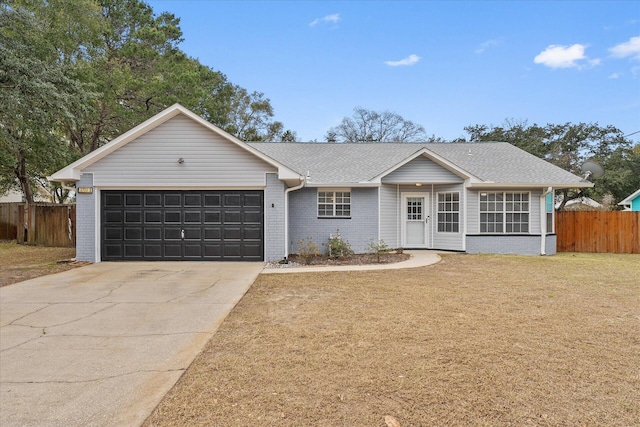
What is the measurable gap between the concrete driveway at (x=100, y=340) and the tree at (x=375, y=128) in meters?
31.8

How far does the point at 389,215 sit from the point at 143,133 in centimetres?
868

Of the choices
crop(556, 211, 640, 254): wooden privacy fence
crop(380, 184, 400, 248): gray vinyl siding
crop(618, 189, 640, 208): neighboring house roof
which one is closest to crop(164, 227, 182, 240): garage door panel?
crop(380, 184, 400, 248): gray vinyl siding

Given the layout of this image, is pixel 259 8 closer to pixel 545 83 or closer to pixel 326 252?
pixel 326 252

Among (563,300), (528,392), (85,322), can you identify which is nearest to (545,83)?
(563,300)

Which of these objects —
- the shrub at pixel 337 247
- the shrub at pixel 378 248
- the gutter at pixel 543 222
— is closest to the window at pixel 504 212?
the gutter at pixel 543 222

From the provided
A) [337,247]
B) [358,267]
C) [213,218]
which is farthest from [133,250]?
[358,267]

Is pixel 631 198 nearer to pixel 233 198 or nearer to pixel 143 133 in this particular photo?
pixel 233 198

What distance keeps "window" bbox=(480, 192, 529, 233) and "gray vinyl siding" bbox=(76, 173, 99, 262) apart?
1299cm

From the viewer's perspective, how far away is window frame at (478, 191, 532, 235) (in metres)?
13.8

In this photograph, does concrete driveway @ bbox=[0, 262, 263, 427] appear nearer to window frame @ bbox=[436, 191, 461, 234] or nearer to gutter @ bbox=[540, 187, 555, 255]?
window frame @ bbox=[436, 191, 461, 234]

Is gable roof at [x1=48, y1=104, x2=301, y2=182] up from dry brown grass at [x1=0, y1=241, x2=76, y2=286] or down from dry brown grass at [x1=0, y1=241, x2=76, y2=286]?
up

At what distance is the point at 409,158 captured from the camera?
43.8 ft

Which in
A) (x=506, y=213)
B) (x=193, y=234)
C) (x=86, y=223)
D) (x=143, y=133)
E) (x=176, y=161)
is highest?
(x=143, y=133)

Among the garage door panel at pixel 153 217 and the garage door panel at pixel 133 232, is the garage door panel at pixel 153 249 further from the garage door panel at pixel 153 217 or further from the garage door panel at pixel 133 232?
the garage door panel at pixel 153 217
